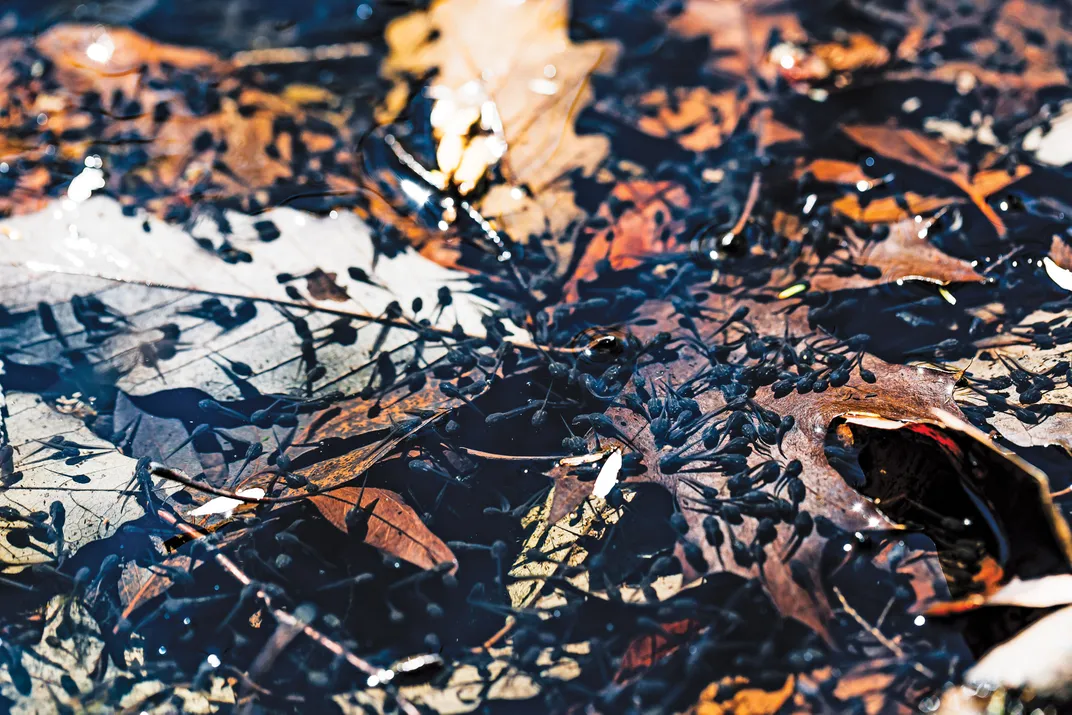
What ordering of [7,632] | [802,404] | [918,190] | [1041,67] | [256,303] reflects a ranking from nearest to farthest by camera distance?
[7,632]
[802,404]
[256,303]
[918,190]
[1041,67]

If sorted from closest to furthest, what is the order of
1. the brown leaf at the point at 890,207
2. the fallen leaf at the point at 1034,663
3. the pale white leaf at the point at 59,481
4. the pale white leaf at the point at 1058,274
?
the fallen leaf at the point at 1034,663 < the pale white leaf at the point at 59,481 < the pale white leaf at the point at 1058,274 < the brown leaf at the point at 890,207

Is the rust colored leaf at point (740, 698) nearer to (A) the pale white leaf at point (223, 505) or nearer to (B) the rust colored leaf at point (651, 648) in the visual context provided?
(B) the rust colored leaf at point (651, 648)

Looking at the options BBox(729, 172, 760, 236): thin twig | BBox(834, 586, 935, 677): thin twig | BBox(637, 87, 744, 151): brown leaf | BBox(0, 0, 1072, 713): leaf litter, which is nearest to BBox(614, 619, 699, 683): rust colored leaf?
BBox(0, 0, 1072, 713): leaf litter

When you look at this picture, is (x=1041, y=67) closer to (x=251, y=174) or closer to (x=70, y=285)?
(x=251, y=174)

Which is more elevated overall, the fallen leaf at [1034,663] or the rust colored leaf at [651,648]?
the fallen leaf at [1034,663]

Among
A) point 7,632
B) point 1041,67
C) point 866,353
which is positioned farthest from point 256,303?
point 1041,67

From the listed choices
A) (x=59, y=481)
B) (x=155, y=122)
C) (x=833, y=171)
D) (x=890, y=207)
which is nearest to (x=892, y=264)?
(x=890, y=207)

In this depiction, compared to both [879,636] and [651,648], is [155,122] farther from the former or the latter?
[879,636]

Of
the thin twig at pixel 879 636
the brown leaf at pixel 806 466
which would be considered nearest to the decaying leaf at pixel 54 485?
the brown leaf at pixel 806 466

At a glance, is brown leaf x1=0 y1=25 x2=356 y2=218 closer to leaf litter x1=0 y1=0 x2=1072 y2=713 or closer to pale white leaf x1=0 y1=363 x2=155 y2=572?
leaf litter x1=0 y1=0 x2=1072 y2=713
